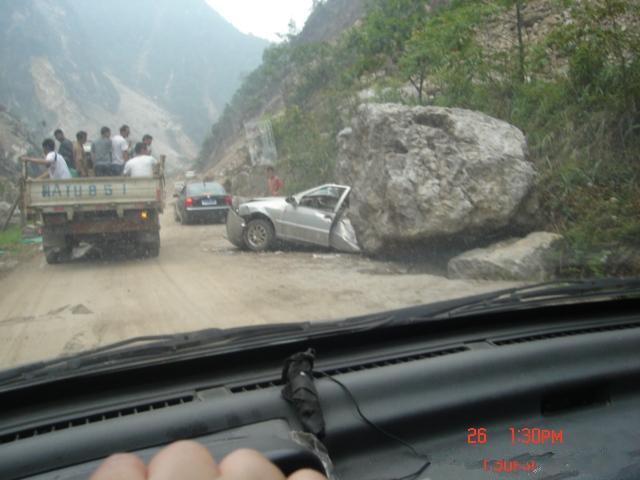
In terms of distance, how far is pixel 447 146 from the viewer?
10.9 m

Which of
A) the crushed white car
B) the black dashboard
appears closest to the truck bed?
the crushed white car

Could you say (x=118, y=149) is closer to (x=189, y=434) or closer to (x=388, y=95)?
(x=388, y=95)

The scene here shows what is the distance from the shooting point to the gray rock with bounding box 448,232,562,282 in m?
8.57

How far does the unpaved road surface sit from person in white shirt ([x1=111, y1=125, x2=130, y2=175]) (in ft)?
6.14

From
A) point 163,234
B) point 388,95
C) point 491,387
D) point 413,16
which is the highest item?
point 413,16

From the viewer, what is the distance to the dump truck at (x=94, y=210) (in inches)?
430

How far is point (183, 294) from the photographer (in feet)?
25.7

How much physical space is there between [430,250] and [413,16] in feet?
44.7

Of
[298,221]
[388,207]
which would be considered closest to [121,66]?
[298,221]

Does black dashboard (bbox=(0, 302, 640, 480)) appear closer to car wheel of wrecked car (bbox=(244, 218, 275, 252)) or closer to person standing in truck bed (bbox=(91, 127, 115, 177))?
car wheel of wrecked car (bbox=(244, 218, 275, 252))

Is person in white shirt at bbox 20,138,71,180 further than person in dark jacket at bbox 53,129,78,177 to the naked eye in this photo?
No

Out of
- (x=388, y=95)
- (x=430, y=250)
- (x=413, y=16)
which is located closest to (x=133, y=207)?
(x=430, y=250)
